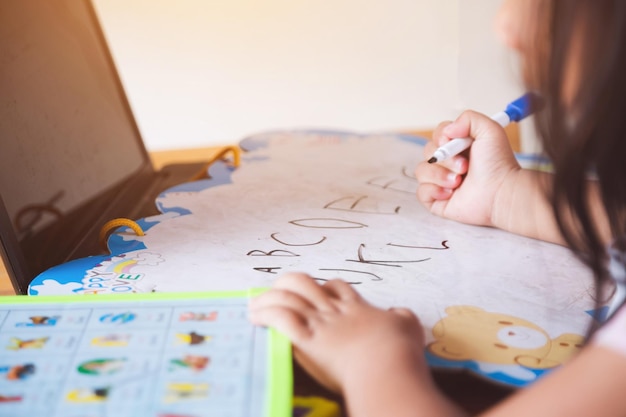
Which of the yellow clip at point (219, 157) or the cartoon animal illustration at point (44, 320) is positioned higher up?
the cartoon animal illustration at point (44, 320)

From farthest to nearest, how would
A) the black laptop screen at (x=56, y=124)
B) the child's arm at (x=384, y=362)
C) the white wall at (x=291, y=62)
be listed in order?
the white wall at (x=291, y=62) → the black laptop screen at (x=56, y=124) → the child's arm at (x=384, y=362)

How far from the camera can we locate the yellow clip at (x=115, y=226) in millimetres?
627

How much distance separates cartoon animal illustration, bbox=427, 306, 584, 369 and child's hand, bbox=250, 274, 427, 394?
0.03m

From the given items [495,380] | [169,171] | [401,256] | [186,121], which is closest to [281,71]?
[186,121]

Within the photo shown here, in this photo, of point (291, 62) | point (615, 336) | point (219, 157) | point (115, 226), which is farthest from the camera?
point (291, 62)

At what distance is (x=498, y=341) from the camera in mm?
463

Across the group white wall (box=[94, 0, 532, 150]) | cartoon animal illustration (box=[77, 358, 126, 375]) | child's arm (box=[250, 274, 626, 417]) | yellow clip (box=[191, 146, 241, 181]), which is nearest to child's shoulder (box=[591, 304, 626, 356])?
child's arm (box=[250, 274, 626, 417])

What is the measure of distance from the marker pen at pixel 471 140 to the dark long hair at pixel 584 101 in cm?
22

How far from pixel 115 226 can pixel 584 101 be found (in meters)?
0.42

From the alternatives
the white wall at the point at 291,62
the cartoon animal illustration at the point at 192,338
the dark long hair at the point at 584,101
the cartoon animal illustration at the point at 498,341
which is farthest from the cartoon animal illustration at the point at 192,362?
the white wall at the point at 291,62

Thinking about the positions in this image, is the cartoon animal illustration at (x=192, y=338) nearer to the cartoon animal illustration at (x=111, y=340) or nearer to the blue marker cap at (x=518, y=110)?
the cartoon animal illustration at (x=111, y=340)

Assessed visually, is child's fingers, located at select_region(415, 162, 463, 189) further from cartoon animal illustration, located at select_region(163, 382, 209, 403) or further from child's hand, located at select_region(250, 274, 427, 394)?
cartoon animal illustration, located at select_region(163, 382, 209, 403)

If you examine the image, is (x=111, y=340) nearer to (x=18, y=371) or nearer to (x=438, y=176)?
(x=18, y=371)

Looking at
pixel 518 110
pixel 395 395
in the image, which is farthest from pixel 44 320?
pixel 518 110
